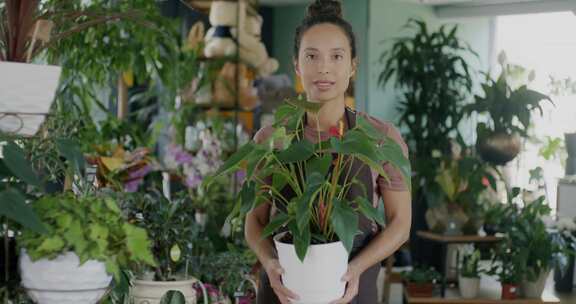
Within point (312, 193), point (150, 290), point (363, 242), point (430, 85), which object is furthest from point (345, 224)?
point (430, 85)

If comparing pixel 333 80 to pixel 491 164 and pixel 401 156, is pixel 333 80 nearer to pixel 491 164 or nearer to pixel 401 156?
pixel 401 156

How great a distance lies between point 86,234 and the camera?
134 cm

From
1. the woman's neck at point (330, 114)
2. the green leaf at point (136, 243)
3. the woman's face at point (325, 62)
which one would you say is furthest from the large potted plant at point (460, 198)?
the green leaf at point (136, 243)

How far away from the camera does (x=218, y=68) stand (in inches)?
203

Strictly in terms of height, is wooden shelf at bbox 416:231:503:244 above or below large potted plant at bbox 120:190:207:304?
below

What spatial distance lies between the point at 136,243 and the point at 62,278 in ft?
0.42

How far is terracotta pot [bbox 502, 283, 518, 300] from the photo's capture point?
6.28m

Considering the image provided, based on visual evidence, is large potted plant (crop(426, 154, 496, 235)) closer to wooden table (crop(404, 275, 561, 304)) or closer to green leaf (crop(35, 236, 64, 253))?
wooden table (crop(404, 275, 561, 304))

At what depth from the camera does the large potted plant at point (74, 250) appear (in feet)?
4.28

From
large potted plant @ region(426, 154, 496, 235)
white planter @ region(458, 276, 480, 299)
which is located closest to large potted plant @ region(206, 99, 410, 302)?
white planter @ region(458, 276, 480, 299)

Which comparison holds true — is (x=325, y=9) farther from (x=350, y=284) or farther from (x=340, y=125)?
(x=350, y=284)

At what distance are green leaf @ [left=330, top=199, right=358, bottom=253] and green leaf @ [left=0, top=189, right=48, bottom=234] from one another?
57 cm

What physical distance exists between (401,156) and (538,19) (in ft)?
31.1

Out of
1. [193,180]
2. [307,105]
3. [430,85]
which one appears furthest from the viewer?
[430,85]
